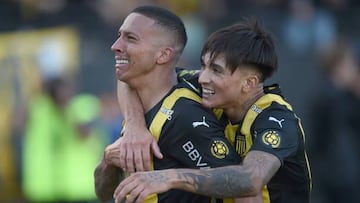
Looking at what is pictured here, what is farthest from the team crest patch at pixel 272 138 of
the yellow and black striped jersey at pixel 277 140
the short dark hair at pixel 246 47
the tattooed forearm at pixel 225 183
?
the short dark hair at pixel 246 47

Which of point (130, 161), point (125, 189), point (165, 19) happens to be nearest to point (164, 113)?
point (130, 161)

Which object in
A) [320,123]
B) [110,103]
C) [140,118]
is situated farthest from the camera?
[110,103]

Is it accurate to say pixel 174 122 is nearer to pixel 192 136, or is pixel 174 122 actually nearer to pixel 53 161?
pixel 192 136

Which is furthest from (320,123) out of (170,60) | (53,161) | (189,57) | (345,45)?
(170,60)

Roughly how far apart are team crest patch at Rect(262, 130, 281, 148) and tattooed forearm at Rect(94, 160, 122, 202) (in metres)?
1.13

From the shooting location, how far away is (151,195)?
24.2 ft

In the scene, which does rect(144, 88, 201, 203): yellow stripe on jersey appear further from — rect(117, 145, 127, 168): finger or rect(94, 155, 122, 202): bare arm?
rect(94, 155, 122, 202): bare arm

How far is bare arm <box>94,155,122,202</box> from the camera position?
798 cm

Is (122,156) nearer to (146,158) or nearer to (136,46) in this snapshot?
(146,158)

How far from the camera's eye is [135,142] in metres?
7.47

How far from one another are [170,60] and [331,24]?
806 cm

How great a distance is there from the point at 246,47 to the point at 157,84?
583mm

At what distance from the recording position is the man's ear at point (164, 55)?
25.0 ft

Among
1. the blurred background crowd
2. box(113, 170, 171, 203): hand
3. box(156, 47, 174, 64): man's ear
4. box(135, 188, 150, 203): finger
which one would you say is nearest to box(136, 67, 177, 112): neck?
box(156, 47, 174, 64): man's ear
